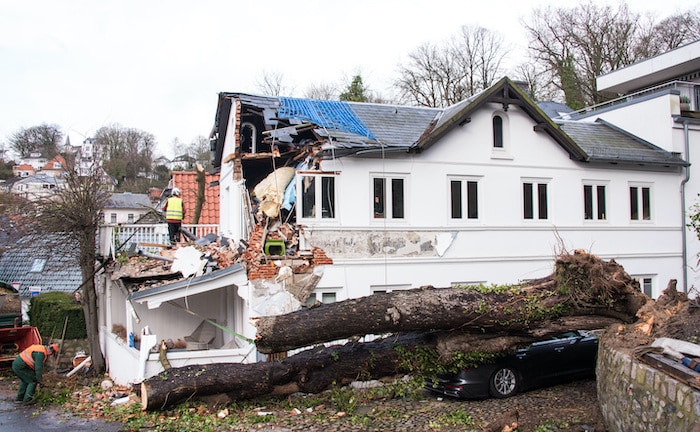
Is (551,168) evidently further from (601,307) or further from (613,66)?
(613,66)

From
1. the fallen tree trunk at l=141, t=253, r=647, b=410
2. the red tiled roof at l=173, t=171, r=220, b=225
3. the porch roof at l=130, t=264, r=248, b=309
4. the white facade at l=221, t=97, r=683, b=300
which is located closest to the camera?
the fallen tree trunk at l=141, t=253, r=647, b=410

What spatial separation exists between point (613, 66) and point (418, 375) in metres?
32.4

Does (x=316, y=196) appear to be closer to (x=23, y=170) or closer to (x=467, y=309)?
(x=467, y=309)

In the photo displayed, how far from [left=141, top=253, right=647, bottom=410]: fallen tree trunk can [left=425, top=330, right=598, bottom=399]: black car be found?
2.18ft

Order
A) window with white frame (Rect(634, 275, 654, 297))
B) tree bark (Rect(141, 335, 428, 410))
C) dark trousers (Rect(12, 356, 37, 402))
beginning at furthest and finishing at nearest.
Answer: window with white frame (Rect(634, 275, 654, 297)) < dark trousers (Rect(12, 356, 37, 402)) < tree bark (Rect(141, 335, 428, 410))

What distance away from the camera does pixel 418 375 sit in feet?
34.0

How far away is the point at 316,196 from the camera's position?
13633 millimetres

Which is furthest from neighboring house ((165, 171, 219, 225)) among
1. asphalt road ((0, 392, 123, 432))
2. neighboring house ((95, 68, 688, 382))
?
asphalt road ((0, 392, 123, 432))

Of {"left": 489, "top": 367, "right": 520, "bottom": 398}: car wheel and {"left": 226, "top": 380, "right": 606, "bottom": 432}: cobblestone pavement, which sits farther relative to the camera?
{"left": 489, "top": 367, "right": 520, "bottom": 398}: car wheel

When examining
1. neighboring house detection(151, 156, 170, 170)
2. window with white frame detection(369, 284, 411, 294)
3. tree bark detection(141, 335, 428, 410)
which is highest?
neighboring house detection(151, 156, 170, 170)

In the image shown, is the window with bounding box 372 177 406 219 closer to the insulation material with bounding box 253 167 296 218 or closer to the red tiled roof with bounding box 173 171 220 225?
the insulation material with bounding box 253 167 296 218

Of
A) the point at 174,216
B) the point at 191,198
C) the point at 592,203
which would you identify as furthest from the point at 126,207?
the point at 592,203

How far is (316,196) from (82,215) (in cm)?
736

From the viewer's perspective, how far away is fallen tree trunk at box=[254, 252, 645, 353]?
9.54 meters
